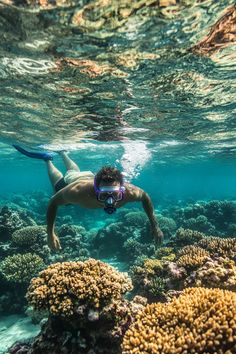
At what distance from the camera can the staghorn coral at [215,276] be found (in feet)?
22.9

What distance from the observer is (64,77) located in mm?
13133

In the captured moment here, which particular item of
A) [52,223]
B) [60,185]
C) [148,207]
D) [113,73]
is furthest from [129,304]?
[113,73]

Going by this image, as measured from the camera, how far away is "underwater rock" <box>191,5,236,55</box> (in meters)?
8.54

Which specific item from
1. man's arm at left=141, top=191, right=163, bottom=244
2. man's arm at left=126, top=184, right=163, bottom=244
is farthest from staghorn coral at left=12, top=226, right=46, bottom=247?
man's arm at left=141, top=191, right=163, bottom=244

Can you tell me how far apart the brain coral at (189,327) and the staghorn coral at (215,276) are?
206 cm

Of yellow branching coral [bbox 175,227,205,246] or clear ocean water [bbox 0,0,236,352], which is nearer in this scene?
clear ocean water [bbox 0,0,236,352]

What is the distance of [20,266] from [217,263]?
7438 mm

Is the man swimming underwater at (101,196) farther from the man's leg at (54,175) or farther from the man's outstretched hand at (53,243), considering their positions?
the man's leg at (54,175)

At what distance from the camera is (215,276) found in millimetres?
7082

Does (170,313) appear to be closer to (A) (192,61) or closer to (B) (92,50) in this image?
(B) (92,50)

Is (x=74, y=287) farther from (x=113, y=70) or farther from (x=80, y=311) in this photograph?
(x=113, y=70)

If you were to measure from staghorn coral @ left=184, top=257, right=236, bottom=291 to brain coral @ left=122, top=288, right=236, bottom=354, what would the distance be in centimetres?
206

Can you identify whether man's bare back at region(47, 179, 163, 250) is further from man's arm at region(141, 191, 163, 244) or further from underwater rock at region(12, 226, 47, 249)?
underwater rock at region(12, 226, 47, 249)

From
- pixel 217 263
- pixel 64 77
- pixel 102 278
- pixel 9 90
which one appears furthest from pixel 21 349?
pixel 9 90
